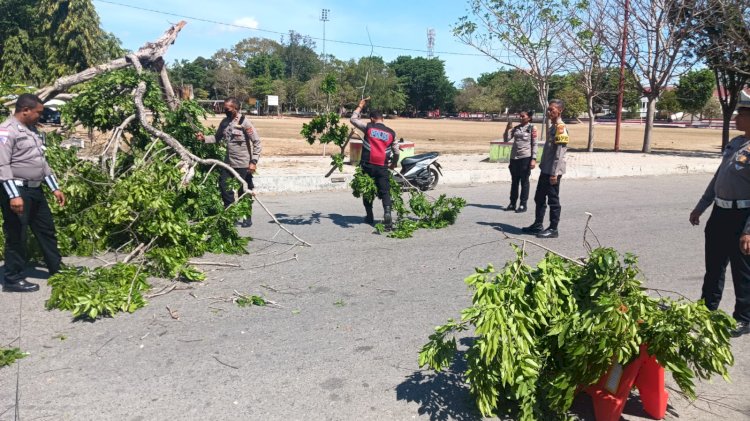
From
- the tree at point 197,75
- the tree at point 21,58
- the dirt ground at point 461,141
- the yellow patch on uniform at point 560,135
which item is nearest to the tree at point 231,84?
the tree at point 197,75

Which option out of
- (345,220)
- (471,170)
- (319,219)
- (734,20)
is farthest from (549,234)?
(734,20)

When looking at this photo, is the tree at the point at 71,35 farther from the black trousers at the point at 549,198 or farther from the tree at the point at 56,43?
the black trousers at the point at 549,198

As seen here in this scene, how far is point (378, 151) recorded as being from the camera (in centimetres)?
827

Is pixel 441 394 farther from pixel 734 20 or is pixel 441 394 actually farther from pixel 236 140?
pixel 734 20

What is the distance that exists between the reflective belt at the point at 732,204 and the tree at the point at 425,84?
320 ft

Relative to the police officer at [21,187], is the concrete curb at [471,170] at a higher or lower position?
lower

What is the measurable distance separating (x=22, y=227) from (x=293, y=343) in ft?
9.83

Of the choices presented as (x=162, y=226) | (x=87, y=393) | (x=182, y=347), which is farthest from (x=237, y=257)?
(x=87, y=393)

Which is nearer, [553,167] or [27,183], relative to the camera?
[27,183]

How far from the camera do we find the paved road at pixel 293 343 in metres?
3.63

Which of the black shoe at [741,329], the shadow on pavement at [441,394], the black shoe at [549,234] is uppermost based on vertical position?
the black shoe at [549,234]

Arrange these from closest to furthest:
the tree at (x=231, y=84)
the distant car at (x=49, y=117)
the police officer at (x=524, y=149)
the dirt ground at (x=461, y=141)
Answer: the police officer at (x=524, y=149) → the distant car at (x=49, y=117) → the dirt ground at (x=461, y=141) → the tree at (x=231, y=84)

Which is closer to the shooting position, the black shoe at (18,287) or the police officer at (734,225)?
the police officer at (734,225)

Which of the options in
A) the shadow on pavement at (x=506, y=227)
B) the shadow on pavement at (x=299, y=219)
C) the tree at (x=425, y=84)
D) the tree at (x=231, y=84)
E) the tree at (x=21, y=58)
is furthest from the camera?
the tree at (x=425, y=84)
